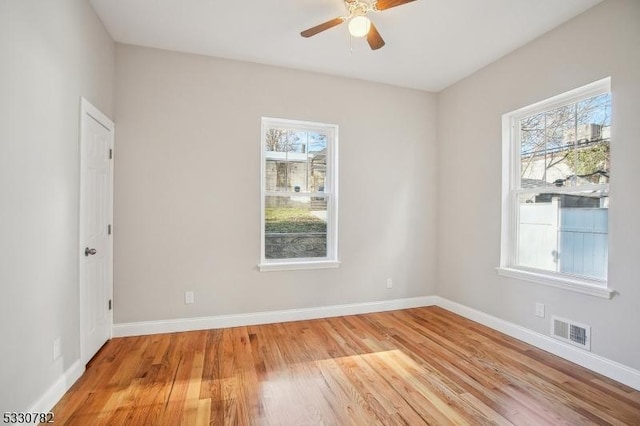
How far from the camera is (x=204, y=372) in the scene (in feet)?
7.55

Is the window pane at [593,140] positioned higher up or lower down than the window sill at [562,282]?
higher up

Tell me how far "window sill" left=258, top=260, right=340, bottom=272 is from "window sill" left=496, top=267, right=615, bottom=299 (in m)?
1.82

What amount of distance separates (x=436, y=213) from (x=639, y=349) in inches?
90.0

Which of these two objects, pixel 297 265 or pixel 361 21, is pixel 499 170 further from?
pixel 297 265

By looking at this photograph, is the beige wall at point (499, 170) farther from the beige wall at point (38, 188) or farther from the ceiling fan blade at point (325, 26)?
the beige wall at point (38, 188)

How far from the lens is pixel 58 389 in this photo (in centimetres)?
192

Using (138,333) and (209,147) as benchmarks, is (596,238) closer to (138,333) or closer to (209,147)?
(209,147)

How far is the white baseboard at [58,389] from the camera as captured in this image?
68.5 inches

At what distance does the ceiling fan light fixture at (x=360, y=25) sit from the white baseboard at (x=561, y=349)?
10.0ft

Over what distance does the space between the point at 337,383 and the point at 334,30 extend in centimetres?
296

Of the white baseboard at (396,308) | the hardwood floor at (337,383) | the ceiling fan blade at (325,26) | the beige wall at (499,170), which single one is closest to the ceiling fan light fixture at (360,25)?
the ceiling fan blade at (325,26)

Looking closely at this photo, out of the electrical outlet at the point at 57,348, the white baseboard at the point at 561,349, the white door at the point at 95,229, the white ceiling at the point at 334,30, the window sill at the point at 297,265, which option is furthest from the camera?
the window sill at the point at 297,265

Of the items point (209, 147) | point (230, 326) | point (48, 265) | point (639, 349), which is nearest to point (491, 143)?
point (639, 349)

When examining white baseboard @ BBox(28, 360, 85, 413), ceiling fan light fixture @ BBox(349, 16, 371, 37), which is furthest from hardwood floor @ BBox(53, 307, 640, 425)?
ceiling fan light fixture @ BBox(349, 16, 371, 37)
